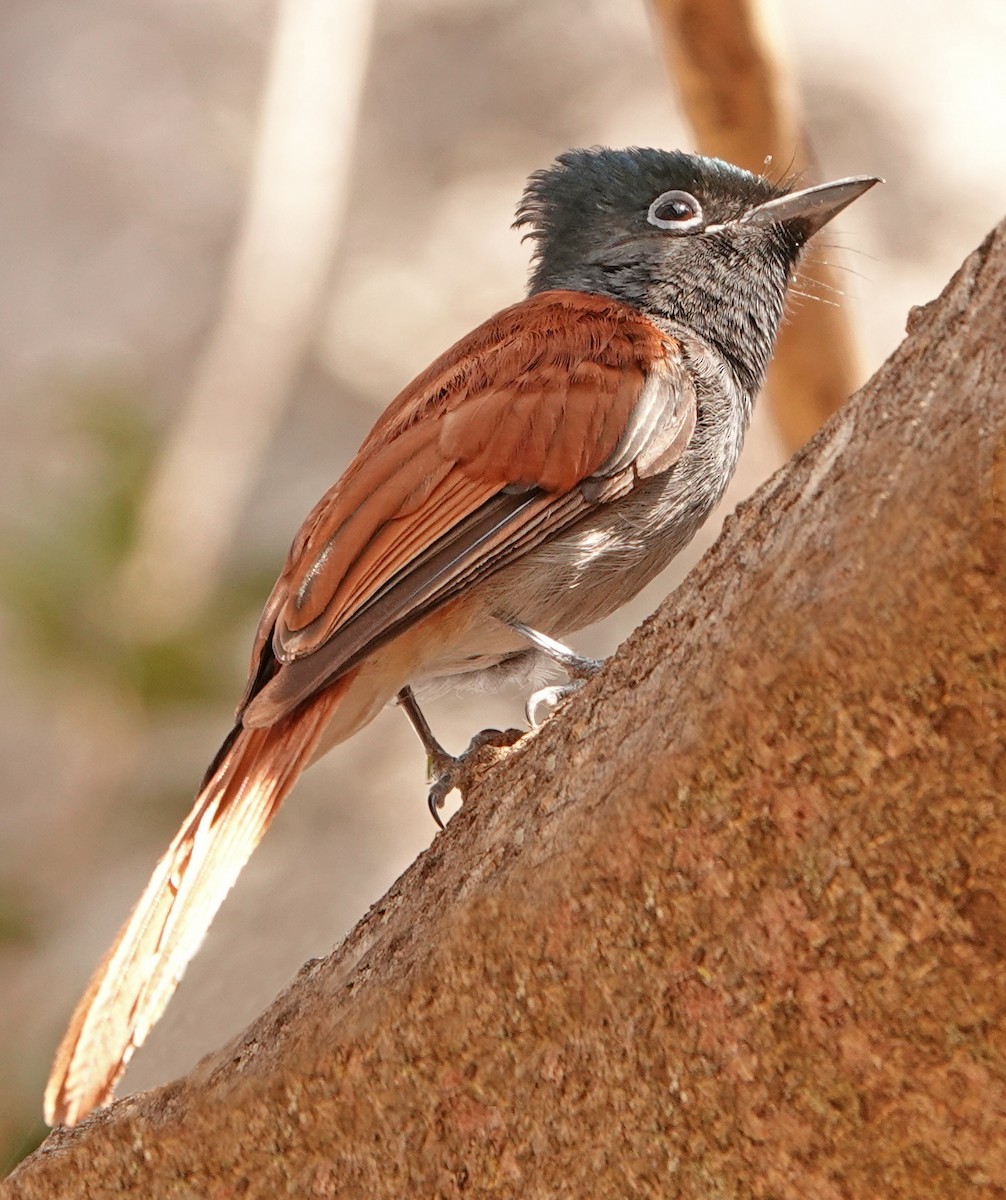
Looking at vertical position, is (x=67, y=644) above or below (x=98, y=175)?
below

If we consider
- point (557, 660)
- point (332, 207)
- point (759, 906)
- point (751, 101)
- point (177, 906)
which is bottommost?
point (759, 906)

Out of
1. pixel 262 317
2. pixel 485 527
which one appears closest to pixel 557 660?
pixel 485 527

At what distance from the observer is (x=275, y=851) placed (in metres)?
7.87

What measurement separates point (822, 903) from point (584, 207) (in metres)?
2.38

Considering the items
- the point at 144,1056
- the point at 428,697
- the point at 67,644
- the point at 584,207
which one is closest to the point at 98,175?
the point at 67,644

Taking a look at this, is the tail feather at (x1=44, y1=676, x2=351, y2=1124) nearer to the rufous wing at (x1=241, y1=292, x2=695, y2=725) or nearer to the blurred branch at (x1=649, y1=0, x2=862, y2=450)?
the rufous wing at (x1=241, y1=292, x2=695, y2=725)

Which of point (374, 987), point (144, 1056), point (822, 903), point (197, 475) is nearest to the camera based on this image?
point (822, 903)

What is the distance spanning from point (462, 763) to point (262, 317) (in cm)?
500

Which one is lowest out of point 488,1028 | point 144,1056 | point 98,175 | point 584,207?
point 488,1028

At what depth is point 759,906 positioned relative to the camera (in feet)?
4.58

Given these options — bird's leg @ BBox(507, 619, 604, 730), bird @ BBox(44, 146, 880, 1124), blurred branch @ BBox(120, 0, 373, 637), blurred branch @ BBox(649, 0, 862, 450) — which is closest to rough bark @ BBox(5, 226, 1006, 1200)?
bird @ BBox(44, 146, 880, 1124)

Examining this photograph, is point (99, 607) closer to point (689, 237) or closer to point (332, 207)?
point (689, 237)

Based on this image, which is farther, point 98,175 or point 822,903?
point 98,175

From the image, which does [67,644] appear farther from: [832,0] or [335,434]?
[832,0]
